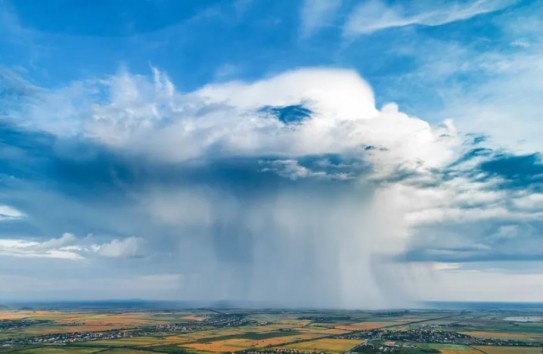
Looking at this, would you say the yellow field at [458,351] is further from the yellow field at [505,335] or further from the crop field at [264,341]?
the yellow field at [505,335]

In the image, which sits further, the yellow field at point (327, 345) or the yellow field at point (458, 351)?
the yellow field at point (327, 345)

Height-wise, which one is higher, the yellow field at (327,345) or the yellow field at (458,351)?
the yellow field at (327,345)

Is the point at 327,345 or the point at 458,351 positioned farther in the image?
the point at 327,345

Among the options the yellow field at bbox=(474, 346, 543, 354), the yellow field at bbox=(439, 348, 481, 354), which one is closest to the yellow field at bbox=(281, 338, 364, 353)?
the yellow field at bbox=(439, 348, 481, 354)

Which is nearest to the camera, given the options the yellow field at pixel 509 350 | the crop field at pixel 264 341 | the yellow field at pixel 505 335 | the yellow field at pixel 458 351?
the yellow field at pixel 509 350

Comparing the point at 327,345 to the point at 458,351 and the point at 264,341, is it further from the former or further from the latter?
the point at 458,351

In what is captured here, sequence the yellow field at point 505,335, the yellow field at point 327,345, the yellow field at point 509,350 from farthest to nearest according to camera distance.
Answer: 1. the yellow field at point 505,335
2. the yellow field at point 327,345
3. the yellow field at point 509,350

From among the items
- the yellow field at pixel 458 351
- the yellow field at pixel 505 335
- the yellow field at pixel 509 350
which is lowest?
the yellow field at pixel 458 351

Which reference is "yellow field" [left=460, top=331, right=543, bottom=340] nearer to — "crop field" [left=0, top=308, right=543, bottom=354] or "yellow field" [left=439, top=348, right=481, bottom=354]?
"crop field" [left=0, top=308, right=543, bottom=354]

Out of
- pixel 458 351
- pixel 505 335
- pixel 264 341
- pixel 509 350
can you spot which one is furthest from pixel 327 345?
pixel 505 335

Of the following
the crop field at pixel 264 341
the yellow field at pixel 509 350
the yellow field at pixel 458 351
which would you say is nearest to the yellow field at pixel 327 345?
the crop field at pixel 264 341
